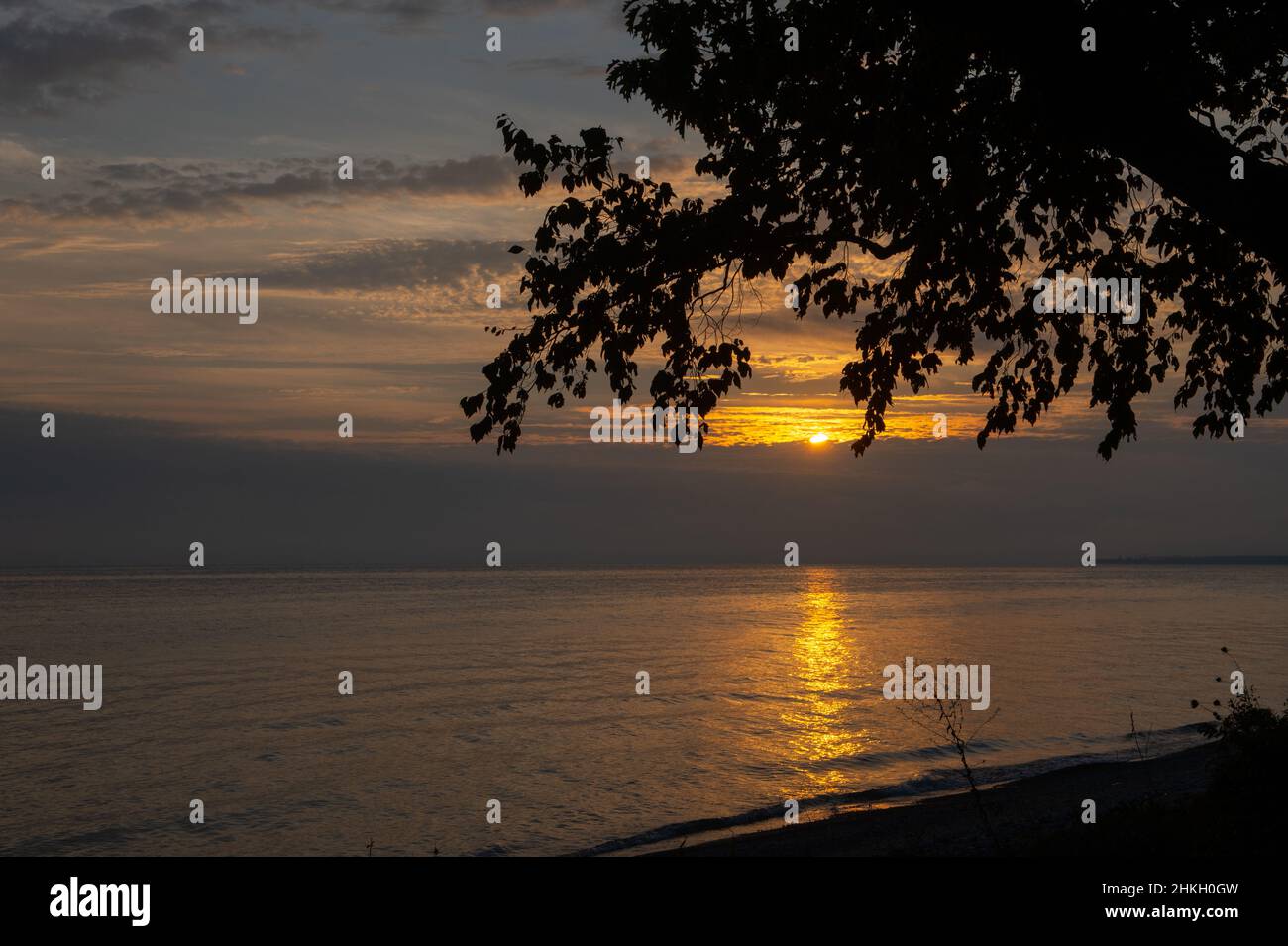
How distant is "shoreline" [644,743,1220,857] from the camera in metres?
14.6

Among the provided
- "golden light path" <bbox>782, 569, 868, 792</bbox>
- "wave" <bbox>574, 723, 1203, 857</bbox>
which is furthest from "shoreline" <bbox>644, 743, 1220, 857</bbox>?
"golden light path" <bbox>782, 569, 868, 792</bbox>

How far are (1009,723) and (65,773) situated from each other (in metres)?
24.5

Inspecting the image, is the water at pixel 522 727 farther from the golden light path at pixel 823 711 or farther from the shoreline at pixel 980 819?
the shoreline at pixel 980 819

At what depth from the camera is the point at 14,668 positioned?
50.3m

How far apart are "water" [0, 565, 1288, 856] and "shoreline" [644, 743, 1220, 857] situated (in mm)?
1893

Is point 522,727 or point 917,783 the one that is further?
point 522,727

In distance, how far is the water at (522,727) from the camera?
20.2 meters

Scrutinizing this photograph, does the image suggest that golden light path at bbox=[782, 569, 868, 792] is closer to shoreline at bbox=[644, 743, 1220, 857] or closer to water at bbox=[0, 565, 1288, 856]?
water at bbox=[0, 565, 1288, 856]

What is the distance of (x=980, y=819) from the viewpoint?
54.3ft

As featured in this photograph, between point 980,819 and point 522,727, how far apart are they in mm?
16452

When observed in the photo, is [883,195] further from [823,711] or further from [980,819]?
[823,711]

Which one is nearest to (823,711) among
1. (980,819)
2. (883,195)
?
(980,819)

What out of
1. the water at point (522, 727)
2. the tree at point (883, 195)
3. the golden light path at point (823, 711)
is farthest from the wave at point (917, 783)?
the tree at point (883, 195)
